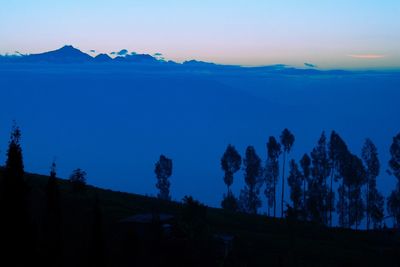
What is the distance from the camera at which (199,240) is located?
6303 centimetres

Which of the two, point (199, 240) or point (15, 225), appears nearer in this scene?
point (15, 225)

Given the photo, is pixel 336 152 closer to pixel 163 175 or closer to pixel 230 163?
pixel 230 163

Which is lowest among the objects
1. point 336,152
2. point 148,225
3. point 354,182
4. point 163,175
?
point 163,175

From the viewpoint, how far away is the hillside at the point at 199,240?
6291 cm

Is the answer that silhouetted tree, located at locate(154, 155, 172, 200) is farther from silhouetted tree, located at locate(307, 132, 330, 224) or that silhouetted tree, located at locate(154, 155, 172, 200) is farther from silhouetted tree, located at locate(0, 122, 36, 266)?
silhouetted tree, located at locate(0, 122, 36, 266)

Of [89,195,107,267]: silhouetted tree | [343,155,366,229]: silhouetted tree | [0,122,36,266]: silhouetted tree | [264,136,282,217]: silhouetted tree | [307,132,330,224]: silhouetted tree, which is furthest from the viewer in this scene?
[264,136,282,217]: silhouetted tree

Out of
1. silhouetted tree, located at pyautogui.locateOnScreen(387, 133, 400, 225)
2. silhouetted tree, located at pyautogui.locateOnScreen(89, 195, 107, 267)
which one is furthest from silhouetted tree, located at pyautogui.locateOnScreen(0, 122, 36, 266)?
silhouetted tree, located at pyautogui.locateOnScreen(387, 133, 400, 225)

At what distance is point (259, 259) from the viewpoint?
70312 mm

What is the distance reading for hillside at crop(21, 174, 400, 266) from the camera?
2477 inches

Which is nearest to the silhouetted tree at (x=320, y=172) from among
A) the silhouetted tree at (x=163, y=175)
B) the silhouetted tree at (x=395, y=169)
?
the silhouetted tree at (x=395, y=169)

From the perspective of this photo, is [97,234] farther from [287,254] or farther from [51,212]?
[287,254]

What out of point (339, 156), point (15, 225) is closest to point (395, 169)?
point (339, 156)

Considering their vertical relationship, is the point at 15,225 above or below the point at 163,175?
above

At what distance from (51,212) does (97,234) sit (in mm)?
5093
